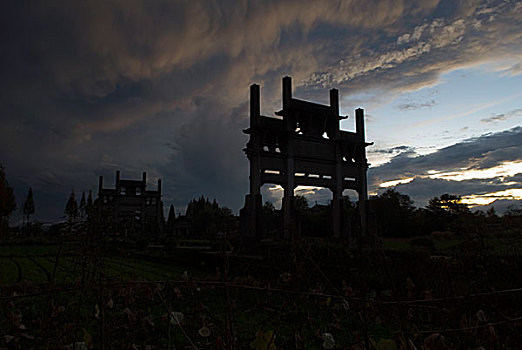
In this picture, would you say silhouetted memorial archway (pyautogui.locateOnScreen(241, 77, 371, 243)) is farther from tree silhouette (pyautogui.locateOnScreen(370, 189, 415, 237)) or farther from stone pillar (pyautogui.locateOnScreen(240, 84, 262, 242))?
tree silhouette (pyautogui.locateOnScreen(370, 189, 415, 237))

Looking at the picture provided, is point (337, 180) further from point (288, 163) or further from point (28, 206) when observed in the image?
point (28, 206)

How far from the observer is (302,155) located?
16.1 meters

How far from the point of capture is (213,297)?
704 centimetres

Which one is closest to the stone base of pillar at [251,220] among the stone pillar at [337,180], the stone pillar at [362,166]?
the stone pillar at [337,180]

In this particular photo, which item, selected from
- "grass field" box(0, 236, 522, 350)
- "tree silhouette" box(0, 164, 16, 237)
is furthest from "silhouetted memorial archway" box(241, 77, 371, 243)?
"tree silhouette" box(0, 164, 16, 237)

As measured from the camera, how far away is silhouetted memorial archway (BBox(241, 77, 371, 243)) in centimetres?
1471

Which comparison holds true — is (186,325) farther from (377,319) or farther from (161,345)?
(377,319)

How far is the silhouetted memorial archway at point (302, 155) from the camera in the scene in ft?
48.3

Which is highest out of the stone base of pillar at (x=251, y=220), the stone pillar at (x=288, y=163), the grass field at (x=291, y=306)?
the stone pillar at (x=288, y=163)

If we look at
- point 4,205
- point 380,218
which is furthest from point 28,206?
point 380,218

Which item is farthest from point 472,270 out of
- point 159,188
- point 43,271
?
point 159,188

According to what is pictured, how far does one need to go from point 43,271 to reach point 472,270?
1291 cm

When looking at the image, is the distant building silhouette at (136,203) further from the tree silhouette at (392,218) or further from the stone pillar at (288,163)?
the stone pillar at (288,163)

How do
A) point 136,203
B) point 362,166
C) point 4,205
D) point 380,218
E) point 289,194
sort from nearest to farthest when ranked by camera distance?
point 289,194, point 362,166, point 380,218, point 4,205, point 136,203
